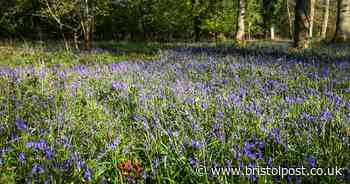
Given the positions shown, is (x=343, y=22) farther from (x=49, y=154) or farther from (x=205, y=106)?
(x=49, y=154)

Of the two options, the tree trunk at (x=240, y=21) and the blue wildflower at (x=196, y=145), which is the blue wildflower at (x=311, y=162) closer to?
the blue wildflower at (x=196, y=145)

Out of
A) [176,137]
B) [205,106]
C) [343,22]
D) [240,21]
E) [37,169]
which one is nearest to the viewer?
[37,169]

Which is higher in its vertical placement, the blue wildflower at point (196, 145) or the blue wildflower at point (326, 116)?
the blue wildflower at point (326, 116)

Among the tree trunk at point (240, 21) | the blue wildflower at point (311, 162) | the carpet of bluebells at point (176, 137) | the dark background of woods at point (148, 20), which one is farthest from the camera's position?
the dark background of woods at point (148, 20)

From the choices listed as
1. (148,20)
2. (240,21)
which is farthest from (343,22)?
(148,20)

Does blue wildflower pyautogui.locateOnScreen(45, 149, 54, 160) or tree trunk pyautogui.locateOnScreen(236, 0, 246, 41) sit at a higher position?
tree trunk pyautogui.locateOnScreen(236, 0, 246, 41)

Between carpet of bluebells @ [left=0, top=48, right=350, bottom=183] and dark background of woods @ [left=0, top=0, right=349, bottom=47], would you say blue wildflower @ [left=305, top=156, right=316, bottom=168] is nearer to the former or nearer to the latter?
carpet of bluebells @ [left=0, top=48, right=350, bottom=183]

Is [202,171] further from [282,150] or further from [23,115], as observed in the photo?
[23,115]

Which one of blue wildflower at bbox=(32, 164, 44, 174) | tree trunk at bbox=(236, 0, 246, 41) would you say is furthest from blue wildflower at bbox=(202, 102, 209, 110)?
tree trunk at bbox=(236, 0, 246, 41)

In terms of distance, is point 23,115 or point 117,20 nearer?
point 23,115

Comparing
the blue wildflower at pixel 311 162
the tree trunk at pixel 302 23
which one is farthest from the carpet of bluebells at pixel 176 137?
the tree trunk at pixel 302 23

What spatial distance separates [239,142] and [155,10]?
3204 cm

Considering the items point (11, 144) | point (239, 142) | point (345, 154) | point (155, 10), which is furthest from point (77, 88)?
point (155, 10)

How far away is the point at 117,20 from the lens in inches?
1463
